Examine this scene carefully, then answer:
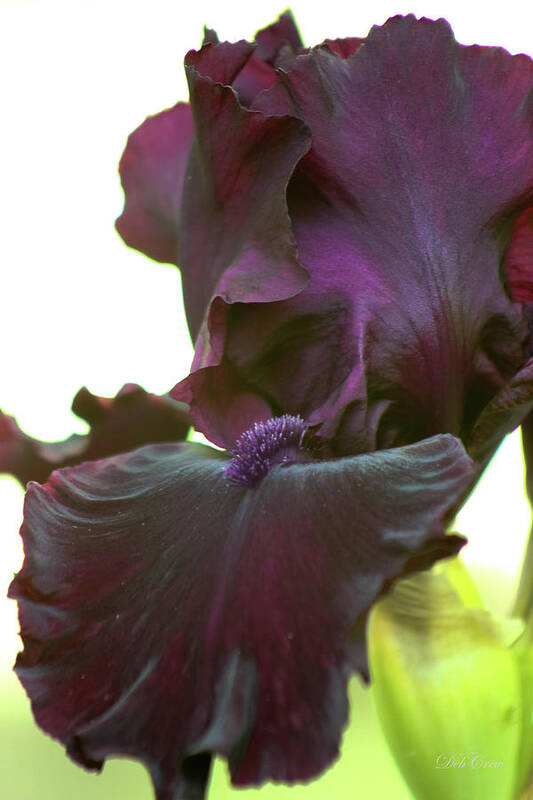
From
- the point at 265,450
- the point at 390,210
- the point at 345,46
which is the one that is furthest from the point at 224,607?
the point at 345,46

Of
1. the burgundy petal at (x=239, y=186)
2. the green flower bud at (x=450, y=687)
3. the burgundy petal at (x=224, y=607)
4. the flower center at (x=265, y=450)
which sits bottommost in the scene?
the green flower bud at (x=450, y=687)

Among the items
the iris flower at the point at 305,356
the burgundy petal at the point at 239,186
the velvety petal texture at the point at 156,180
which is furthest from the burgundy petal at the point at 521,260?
the velvety petal texture at the point at 156,180

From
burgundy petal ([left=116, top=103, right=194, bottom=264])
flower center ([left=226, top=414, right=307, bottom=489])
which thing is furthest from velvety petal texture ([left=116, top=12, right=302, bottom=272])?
flower center ([left=226, top=414, right=307, bottom=489])

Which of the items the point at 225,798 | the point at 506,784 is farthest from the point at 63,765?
the point at 506,784

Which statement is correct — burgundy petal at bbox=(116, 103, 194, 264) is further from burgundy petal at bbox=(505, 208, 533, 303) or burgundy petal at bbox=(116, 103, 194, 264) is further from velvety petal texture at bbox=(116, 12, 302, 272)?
burgundy petal at bbox=(505, 208, 533, 303)

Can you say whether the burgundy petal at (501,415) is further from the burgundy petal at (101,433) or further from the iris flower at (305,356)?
the burgundy petal at (101,433)

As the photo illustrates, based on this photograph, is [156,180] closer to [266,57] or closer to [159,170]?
[159,170]

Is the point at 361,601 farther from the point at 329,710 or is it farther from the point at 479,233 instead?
the point at 479,233
